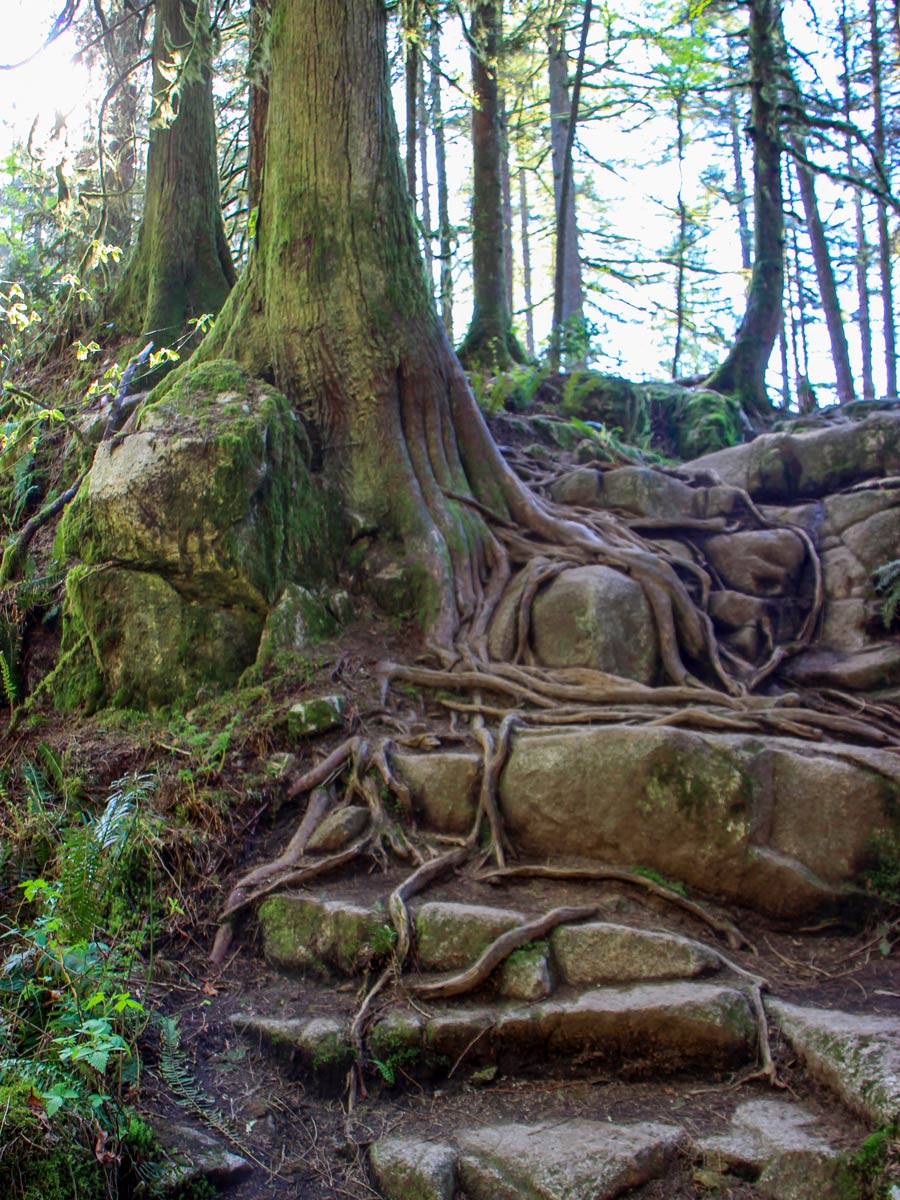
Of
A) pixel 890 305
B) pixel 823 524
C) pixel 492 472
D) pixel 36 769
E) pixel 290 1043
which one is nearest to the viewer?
pixel 290 1043

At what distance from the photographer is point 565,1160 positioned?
10.1ft

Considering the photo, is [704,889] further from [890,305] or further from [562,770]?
[890,305]

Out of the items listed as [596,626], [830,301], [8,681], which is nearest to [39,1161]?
[8,681]

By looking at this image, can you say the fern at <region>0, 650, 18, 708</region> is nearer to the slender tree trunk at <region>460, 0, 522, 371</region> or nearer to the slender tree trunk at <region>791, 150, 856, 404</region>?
the slender tree trunk at <region>460, 0, 522, 371</region>

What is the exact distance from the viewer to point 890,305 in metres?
19.1

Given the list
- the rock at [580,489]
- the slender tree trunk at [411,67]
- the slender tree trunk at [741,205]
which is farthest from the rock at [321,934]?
the slender tree trunk at [741,205]

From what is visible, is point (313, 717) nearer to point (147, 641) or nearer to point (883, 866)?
point (147, 641)

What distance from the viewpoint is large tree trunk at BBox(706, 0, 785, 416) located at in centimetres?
1266

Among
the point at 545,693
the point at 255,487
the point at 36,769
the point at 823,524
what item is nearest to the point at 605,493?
the point at 823,524

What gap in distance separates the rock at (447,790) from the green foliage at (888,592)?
165 inches

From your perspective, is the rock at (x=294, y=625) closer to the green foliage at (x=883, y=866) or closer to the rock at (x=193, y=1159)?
the rock at (x=193, y=1159)

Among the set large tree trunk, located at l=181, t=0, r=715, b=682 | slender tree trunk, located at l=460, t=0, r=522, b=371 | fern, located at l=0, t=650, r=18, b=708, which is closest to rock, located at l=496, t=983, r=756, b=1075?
large tree trunk, located at l=181, t=0, r=715, b=682

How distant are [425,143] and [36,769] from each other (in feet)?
69.0

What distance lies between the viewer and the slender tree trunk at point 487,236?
12445mm
